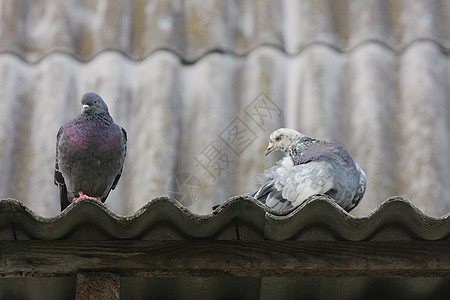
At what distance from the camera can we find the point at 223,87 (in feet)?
19.0

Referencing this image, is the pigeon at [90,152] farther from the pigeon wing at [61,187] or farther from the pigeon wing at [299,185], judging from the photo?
the pigeon wing at [299,185]

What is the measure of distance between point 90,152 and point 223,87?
1136 mm

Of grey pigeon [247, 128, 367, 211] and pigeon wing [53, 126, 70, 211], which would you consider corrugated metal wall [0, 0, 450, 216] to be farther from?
grey pigeon [247, 128, 367, 211]

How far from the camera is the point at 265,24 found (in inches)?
239

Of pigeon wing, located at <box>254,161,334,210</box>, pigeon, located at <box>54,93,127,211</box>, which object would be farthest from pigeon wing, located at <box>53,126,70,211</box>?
pigeon wing, located at <box>254,161,334,210</box>

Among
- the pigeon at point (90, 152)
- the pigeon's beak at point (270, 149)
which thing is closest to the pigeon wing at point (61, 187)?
the pigeon at point (90, 152)

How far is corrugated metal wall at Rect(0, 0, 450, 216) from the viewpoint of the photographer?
541 centimetres

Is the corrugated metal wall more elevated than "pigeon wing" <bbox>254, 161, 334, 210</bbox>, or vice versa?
the corrugated metal wall

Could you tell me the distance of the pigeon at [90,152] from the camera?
16.3ft

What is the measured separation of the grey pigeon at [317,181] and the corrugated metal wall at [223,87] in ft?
2.49

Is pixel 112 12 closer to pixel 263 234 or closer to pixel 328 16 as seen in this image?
pixel 328 16

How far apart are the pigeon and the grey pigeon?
2.83 ft

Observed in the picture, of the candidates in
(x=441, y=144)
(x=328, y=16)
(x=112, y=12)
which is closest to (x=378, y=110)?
(x=441, y=144)

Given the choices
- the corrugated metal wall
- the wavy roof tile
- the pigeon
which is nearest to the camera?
the pigeon
